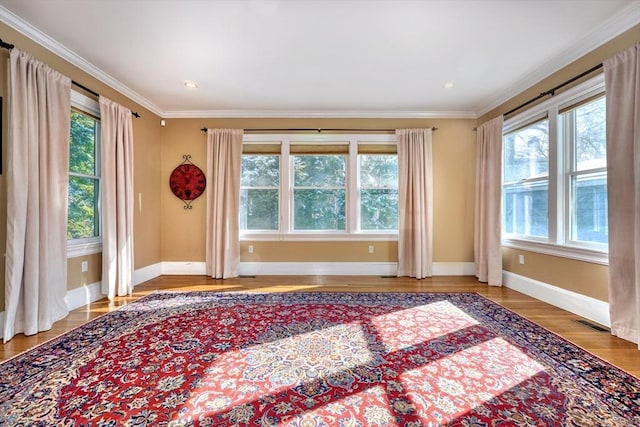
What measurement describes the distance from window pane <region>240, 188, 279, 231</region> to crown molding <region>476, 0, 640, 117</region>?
373 cm

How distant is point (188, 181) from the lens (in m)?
4.54

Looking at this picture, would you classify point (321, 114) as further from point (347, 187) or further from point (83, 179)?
point (83, 179)

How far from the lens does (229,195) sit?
440 cm

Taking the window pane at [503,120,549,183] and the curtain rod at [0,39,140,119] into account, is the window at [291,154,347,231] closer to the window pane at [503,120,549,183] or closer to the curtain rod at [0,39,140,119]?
the curtain rod at [0,39,140,119]

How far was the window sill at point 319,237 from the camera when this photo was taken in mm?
4547

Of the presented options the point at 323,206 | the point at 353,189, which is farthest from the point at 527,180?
the point at 323,206

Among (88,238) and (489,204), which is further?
(489,204)

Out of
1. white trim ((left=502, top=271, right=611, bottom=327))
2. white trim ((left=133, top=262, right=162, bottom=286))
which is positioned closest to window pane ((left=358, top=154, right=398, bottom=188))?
white trim ((left=502, top=271, right=611, bottom=327))

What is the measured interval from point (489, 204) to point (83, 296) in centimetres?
535

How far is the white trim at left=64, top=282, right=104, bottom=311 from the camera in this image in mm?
2986

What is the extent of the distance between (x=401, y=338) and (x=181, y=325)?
198cm

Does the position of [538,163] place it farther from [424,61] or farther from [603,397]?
[603,397]

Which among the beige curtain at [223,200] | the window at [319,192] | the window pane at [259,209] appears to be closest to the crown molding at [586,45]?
the window at [319,192]

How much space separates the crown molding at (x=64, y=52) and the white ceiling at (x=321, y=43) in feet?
0.04
